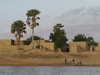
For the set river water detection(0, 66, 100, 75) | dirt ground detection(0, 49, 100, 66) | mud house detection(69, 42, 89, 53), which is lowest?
river water detection(0, 66, 100, 75)

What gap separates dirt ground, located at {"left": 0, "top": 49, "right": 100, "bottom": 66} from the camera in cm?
5615

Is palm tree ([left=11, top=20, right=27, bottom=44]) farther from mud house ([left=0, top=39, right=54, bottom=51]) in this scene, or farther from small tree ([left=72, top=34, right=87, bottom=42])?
small tree ([left=72, top=34, right=87, bottom=42])

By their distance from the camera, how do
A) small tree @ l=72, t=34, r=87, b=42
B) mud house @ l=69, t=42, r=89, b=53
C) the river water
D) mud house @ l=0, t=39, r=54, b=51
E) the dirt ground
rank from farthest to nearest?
1. small tree @ l=72, t=34, r=87, b=42
2. mud house @ l=69, t=42, r=89, b=53
3. mud house @ l=0, t=39, r=54, b=51
4. the dirt ground
5. the river water

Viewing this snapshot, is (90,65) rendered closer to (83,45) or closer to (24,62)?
(24,62)

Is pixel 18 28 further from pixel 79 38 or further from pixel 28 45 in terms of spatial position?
pixel 79 38

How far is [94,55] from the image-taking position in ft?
220

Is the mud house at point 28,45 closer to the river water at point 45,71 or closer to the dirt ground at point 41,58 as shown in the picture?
the dirt ground at point 41,58

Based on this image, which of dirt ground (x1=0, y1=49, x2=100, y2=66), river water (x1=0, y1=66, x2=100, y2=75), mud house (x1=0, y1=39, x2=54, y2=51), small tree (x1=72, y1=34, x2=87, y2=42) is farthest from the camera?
small tree (x1=72, y1=34, x2=87, y2=42)

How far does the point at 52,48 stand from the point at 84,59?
10195mm

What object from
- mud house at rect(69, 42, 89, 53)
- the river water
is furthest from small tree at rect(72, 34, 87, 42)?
the river water

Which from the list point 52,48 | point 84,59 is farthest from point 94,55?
point 52,48

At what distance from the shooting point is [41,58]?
61438mm

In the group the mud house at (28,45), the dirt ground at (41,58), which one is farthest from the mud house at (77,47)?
the mud house at (28,45)

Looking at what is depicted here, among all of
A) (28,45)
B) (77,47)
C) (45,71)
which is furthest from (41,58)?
(45,71)
